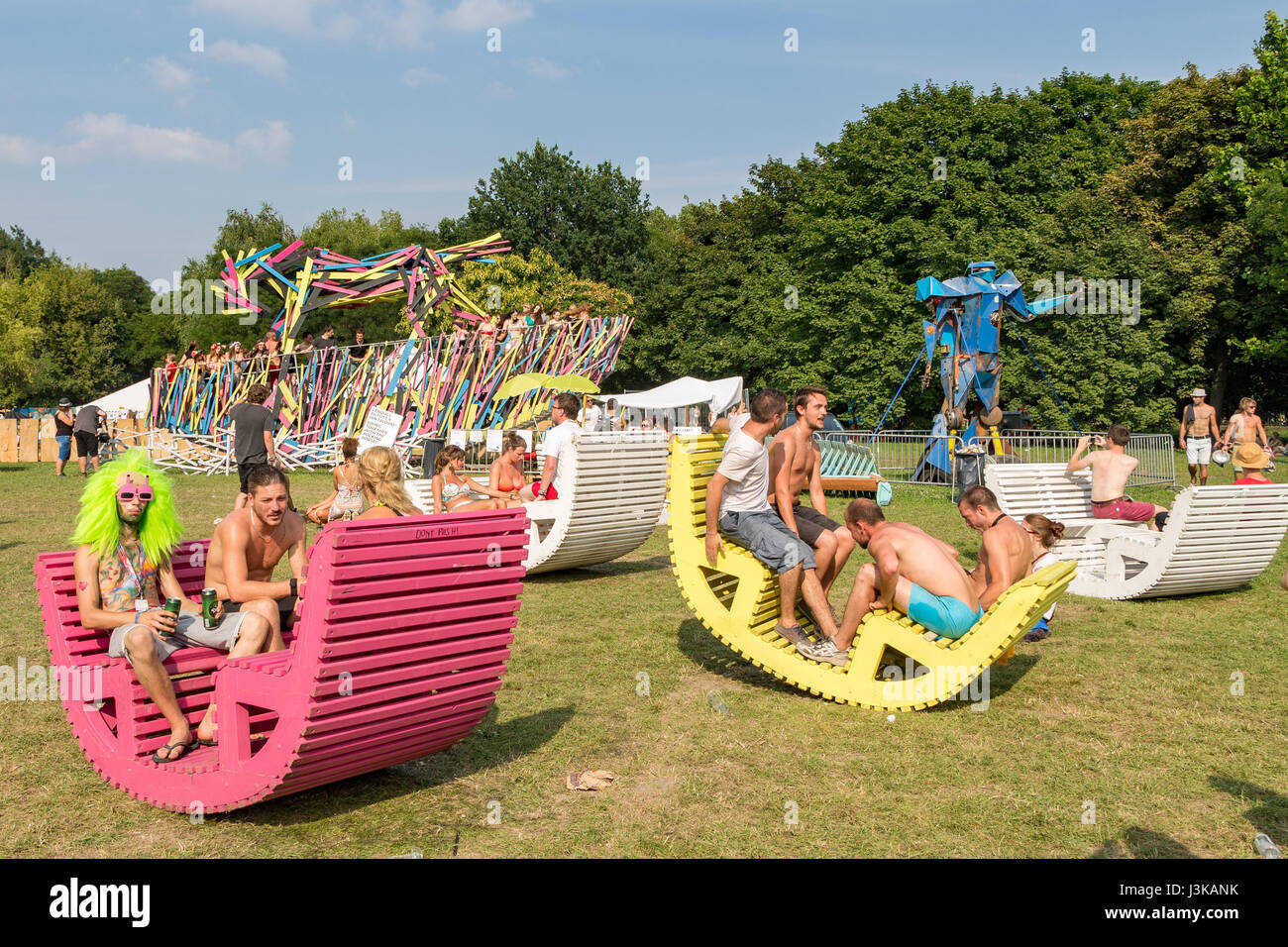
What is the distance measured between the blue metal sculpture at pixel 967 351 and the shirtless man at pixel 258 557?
16.0m

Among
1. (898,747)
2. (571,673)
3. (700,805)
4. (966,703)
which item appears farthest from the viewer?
(571,673)

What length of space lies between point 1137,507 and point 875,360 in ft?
86.5

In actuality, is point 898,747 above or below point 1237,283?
below

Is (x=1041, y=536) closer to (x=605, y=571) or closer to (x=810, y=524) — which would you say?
(x=810, y=524)

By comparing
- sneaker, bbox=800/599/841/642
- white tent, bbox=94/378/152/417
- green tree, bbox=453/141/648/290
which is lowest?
sneaker, bbox=800/599/841/642

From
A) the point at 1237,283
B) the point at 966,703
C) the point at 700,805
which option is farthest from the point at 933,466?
the point at 1237,283

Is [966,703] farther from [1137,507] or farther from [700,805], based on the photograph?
[1137,507]

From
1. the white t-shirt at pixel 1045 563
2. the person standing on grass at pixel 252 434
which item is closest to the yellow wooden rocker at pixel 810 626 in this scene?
Result: the white t-shirt at pixel 1045 563

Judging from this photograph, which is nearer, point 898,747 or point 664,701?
point 898,747

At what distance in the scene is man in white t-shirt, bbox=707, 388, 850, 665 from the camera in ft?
22.2

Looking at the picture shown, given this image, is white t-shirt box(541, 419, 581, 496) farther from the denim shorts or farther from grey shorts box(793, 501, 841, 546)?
the denim shorts

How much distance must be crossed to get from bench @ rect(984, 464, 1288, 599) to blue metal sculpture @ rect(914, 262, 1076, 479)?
30.5 feet

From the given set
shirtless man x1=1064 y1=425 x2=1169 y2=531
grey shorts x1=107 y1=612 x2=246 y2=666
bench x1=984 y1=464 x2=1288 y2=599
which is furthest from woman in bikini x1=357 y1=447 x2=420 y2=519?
shirtless man x1=1064 y1=425 x2=1169 y2=531
